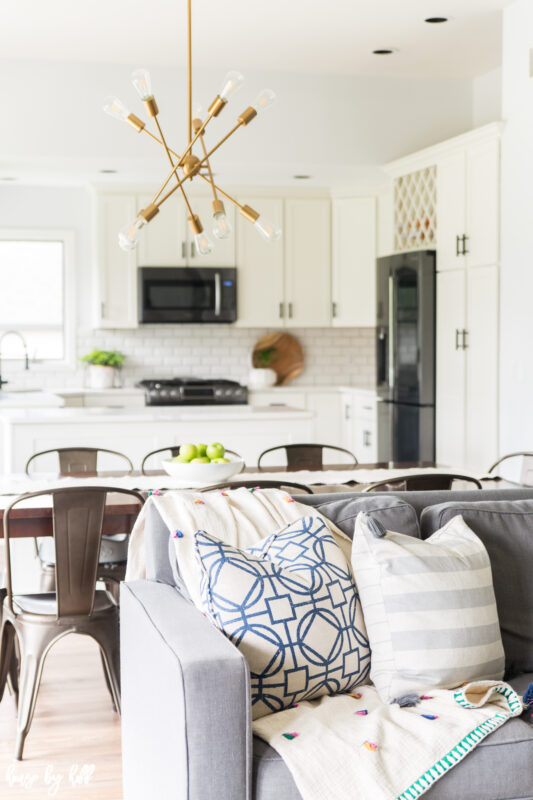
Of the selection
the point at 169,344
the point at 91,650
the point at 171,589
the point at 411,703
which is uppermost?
the point at 169,344

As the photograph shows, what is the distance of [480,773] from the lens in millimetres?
1856

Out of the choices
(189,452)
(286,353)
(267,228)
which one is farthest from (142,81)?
(286,353)

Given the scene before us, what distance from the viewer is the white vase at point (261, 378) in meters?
7.88

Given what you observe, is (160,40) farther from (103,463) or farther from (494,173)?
(103,463)

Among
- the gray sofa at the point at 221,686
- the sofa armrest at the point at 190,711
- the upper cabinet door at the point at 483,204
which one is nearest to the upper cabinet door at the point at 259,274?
the upper cabinet door at the point at 483,204

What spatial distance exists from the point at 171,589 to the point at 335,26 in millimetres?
3975

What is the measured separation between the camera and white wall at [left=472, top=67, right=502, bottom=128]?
6152mm

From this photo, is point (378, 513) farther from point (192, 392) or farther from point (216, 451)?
point (192, 392)

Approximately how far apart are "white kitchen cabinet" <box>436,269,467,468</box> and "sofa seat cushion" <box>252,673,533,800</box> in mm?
4006

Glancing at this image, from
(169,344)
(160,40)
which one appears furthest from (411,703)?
(169,344)

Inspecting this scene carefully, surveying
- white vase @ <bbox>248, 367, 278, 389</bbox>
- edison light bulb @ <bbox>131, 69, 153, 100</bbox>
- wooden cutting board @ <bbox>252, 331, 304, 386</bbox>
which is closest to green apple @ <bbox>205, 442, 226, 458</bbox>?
edison light bulb @ <bbox>131, 69, 153, 100</bbox>

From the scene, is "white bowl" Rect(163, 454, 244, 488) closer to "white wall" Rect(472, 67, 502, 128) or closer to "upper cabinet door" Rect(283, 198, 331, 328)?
Result: "white wall" Rect(472, 67, 502, 128)

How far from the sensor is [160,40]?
549 cm

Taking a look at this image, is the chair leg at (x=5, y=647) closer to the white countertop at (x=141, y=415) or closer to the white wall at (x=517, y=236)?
the white countertop at (x=141, y=415)
